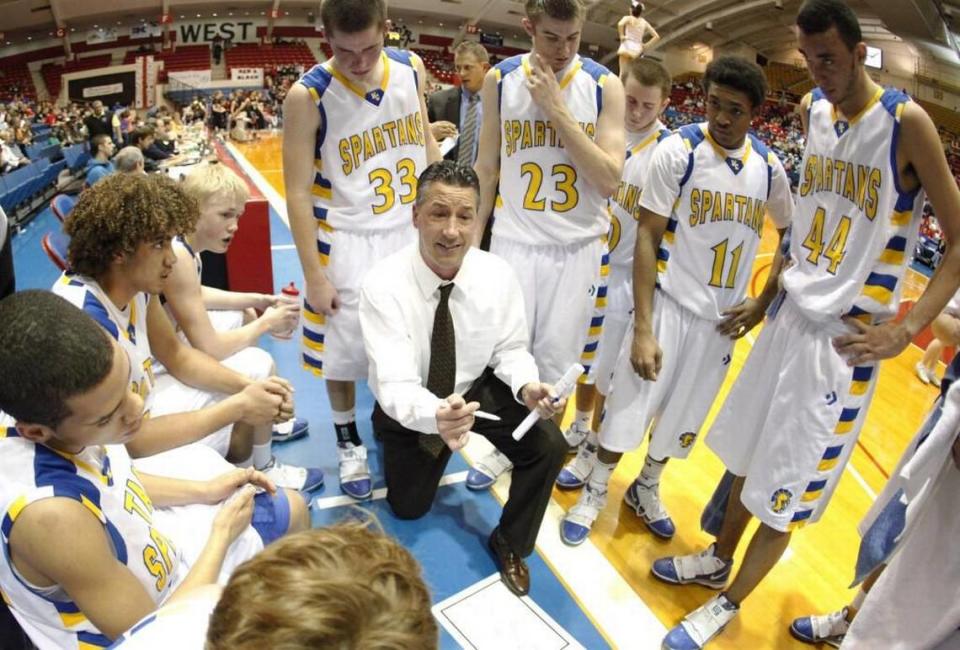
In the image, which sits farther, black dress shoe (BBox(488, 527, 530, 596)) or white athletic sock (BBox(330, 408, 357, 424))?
white athletic sock (BBox(330, 408, 357, 424))

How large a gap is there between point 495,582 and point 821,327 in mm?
1603

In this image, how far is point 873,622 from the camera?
2.12 m

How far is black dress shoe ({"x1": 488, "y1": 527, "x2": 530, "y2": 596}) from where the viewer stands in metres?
2.77

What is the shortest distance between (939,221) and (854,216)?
25 cm

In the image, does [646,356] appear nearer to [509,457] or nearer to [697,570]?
[509,457]

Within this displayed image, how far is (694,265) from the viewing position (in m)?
2.85

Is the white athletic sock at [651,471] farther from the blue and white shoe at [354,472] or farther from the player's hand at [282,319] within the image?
the player's hand at [282,319]

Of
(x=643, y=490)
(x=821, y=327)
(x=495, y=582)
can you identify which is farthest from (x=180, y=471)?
(x=821, y=327)

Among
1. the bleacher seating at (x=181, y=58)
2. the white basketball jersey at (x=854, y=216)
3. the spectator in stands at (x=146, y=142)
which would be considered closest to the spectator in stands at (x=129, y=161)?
the spectator in stands at (x=146, y=142)

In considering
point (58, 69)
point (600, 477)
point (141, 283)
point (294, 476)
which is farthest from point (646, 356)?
point (58, 69)

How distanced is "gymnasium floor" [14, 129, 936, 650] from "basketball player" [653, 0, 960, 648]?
268 millimetres

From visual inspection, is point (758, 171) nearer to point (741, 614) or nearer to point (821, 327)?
point (821, 327)

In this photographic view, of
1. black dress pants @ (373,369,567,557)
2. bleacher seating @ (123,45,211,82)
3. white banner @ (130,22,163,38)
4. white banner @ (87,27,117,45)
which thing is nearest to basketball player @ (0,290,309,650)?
black dress pants @ (373,369,567,557)

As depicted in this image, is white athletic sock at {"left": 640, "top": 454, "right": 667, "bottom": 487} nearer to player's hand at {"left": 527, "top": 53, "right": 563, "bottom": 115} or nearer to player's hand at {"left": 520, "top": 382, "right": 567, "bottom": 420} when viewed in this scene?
player's hand at {"left": 520, "top": 382, "right": 567, "bottom": 420}
